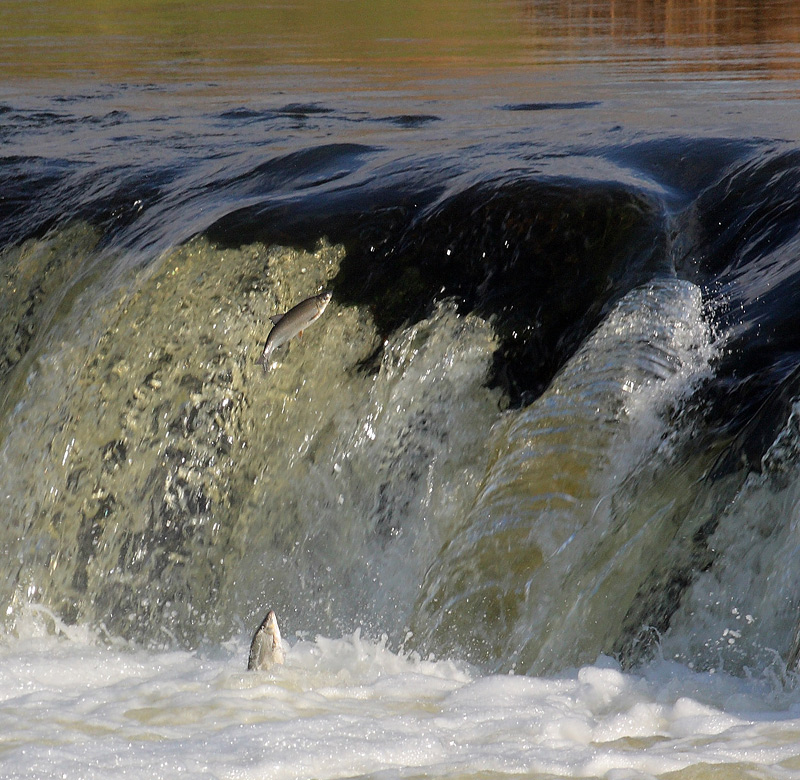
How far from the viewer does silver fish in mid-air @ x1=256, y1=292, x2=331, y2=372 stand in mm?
4625

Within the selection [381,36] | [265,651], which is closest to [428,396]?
[265,651]

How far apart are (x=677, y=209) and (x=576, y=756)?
282 cm

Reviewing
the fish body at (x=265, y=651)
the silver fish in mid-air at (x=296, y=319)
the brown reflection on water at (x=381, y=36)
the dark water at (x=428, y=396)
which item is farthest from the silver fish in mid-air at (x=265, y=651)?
the brown reflection on water at (x=381, y=36)

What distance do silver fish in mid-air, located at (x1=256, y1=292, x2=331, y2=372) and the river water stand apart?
1.09 ft

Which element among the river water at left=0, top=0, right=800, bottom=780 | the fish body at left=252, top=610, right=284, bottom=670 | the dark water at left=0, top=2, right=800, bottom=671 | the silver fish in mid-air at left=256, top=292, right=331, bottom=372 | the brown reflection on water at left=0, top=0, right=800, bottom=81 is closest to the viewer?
the river water at left=0, top=0, right=800, bottom=780

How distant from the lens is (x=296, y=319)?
15.3 feet

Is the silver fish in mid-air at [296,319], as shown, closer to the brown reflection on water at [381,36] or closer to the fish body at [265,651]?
the fish body at [265,651]

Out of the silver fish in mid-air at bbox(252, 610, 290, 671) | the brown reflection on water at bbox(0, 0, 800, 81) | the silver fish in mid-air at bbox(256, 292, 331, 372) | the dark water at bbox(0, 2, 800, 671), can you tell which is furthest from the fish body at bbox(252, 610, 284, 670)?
the brown reflection on water at bbox(0, 0, 800, 81)

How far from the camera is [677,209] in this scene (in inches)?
207

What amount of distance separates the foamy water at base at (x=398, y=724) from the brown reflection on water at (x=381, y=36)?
840cm

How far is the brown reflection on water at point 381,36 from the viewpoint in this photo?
13570mm

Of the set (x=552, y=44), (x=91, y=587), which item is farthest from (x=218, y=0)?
(x=91, y=587)

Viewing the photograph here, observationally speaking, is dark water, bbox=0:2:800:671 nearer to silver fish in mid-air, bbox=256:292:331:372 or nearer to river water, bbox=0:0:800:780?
river water, bbox=0:0:800:780

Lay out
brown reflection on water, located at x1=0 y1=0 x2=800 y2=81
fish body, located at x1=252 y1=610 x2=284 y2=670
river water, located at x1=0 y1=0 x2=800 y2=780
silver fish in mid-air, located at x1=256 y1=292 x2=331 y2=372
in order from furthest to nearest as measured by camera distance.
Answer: brown reflection on water, located at x1=0 y1=0 x2=800 y2=81 → silver fish in mid-air, located at x1=256 y1=292 x2=331 y2=372 → fish body, located at x1=252 y1=610 x2=284 y2=670 → river water, located at x1=0 y1=0 x2=800 y2=780
